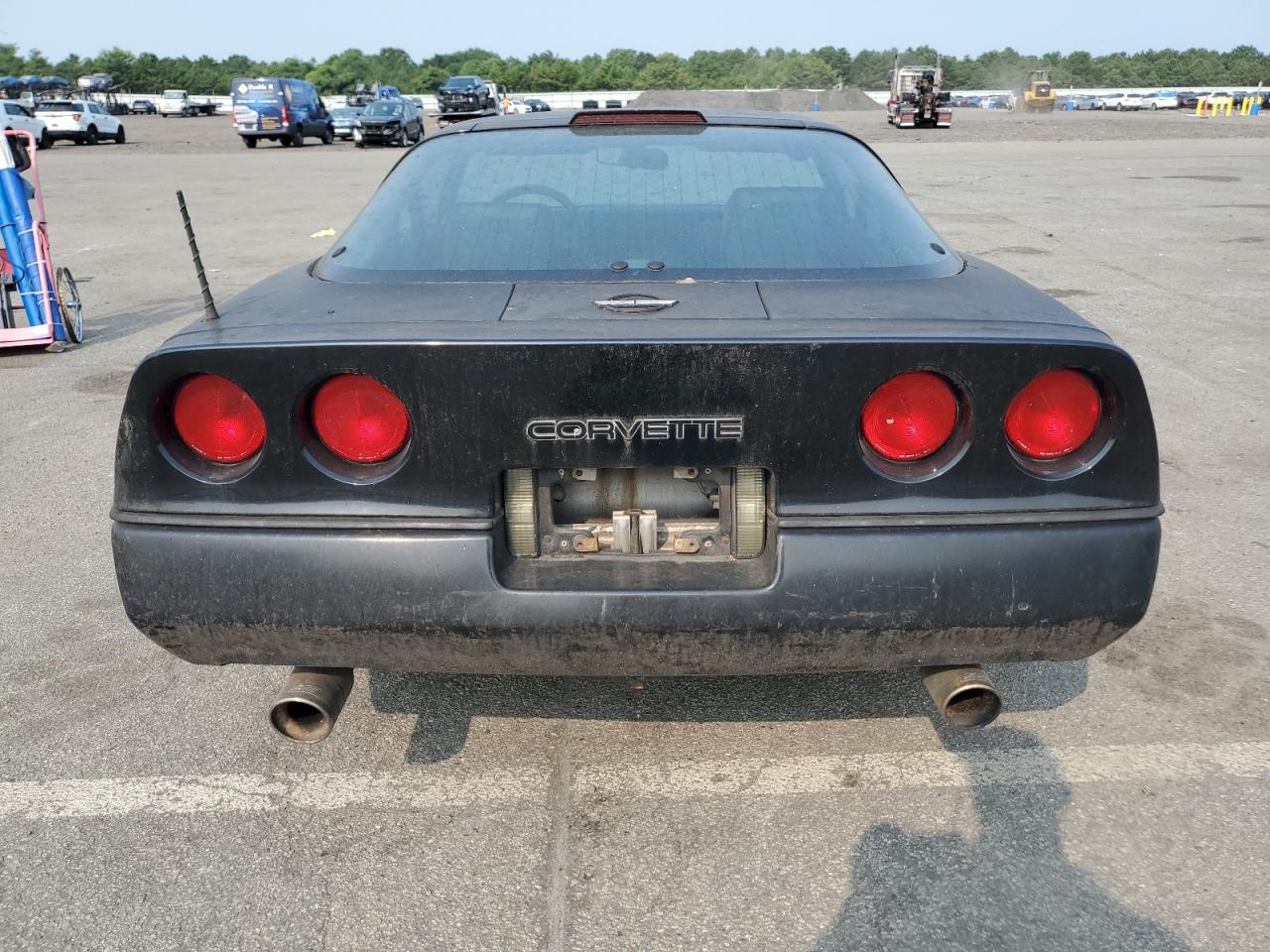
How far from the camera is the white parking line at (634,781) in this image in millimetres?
2619

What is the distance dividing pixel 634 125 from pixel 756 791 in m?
2.09

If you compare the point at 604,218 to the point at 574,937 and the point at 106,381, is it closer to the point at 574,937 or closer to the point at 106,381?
the point at 574,937

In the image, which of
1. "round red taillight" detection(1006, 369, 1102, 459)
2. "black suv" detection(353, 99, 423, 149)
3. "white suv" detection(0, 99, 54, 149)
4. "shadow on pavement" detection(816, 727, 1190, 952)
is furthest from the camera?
"black suv" detection(353, 99, 423, 149)

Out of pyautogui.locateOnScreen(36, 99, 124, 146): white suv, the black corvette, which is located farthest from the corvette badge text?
pyautogui.locateOnScreen(36, 99, 124, 146): white suv

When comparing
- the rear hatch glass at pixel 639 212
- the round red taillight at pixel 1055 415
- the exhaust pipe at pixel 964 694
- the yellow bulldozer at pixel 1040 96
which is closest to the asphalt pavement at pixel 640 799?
the exhaust pipe at pixel 964 694

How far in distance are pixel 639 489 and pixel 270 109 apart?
3674 cm

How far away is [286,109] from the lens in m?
35.3

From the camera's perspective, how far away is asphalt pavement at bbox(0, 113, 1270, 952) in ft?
7.28

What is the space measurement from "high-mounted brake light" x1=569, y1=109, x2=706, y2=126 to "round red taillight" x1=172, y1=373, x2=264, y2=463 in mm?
1656

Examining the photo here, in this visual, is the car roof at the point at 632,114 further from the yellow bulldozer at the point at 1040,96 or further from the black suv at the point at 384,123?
the yellow bulldozer at the point at 1040,96

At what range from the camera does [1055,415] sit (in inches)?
90.0

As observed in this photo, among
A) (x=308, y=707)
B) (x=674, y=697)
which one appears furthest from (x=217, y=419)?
(x=674, y=697)

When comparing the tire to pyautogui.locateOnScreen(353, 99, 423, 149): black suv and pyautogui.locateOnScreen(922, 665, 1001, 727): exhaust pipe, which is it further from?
pyautogui.locateOnScreen(353, 99, 423, 149): black suv

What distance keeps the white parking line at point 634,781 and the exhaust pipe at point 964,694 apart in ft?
1.10
